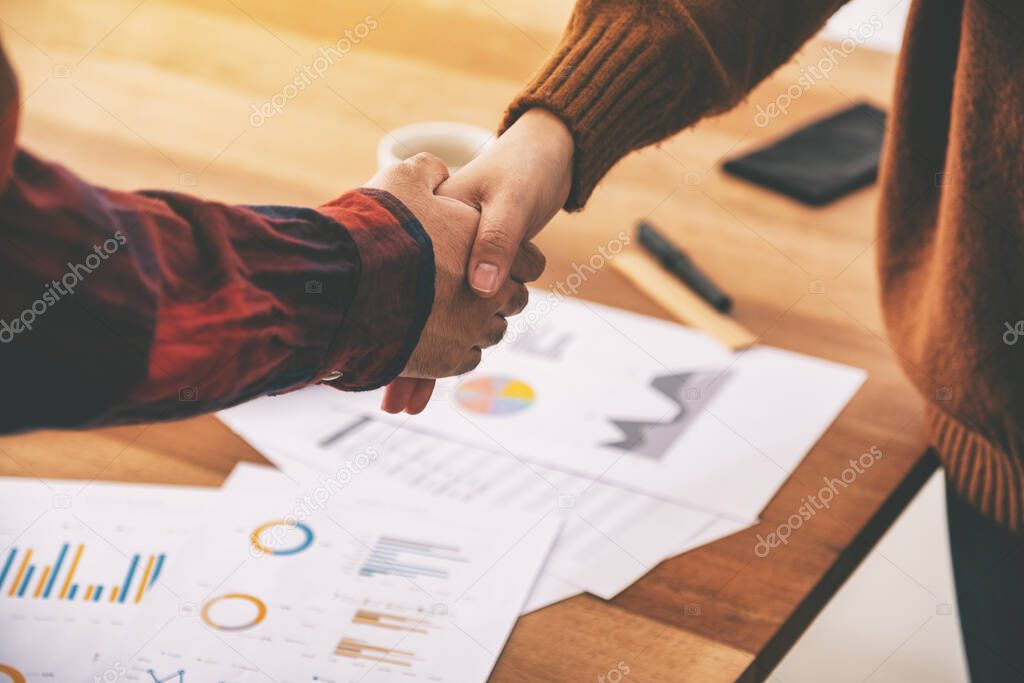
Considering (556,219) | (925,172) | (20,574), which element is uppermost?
(925,172)

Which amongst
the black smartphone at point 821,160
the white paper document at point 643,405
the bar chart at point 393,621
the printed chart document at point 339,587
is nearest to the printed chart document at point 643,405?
the white paper document at point 643,405

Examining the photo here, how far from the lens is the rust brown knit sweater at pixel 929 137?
2.64ft

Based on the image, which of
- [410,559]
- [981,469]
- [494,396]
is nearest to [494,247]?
[494,396]

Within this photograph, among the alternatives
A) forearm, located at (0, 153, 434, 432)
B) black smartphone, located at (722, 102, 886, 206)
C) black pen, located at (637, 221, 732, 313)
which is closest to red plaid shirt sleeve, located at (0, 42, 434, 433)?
forearm, located at (0, 153, 434, 432)

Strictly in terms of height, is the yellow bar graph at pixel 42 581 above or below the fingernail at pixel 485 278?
below

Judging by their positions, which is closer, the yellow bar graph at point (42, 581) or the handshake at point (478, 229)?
the yellow bar graph at point (42, 581)

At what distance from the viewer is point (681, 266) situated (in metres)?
1.10

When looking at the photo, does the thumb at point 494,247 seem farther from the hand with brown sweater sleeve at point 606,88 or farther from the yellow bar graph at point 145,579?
the yellow bar graph at point 145,579

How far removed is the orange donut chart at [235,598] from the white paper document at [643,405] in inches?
7.7

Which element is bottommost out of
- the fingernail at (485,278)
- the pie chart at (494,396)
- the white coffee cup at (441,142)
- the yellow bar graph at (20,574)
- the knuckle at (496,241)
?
the yellow bar graph at (20,574)

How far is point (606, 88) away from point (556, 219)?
0.95ft

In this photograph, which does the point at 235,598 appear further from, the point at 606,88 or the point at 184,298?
the point at 606,88

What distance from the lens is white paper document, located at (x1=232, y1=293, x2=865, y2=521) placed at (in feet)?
2.81

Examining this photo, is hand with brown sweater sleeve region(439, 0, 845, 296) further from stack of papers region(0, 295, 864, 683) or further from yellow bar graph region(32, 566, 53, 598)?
yellow bar graph region(32, 566, 53, 598)
